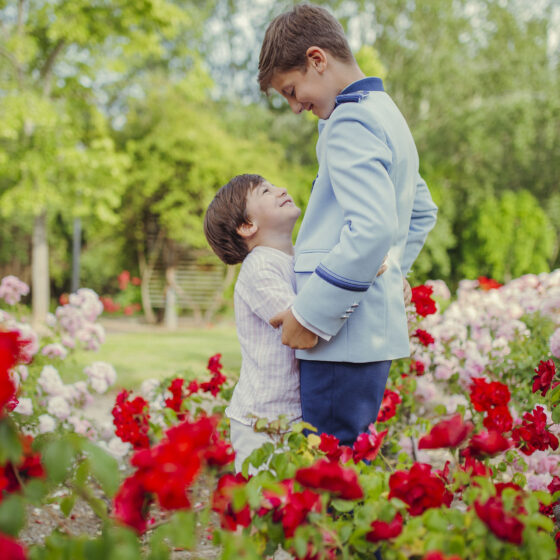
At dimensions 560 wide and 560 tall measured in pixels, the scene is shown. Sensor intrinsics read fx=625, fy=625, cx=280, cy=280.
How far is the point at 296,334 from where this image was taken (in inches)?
55.9

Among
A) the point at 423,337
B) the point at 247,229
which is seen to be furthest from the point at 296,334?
the point at 423,337

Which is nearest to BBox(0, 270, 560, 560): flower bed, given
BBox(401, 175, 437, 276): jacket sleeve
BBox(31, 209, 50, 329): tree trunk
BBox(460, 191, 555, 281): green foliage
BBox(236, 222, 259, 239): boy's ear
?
BBox(401, 175, 437, 276): jacket sleeve

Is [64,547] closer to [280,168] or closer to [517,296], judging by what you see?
[517,296]

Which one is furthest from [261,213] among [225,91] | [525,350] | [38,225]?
[225,91]

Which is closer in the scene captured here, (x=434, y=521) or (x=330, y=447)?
(x=434, y=521)

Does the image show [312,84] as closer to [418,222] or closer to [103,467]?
[418,222]

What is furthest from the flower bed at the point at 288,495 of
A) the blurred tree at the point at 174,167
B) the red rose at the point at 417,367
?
the blurred tree at the point at 174,167

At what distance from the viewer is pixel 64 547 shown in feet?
2.47

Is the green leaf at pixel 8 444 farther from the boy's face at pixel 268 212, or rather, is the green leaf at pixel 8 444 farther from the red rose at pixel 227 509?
the boy's face at pixel 268 212

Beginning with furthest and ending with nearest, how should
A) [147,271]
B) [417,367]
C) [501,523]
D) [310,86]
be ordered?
[147,271] < [417,367] < [310,86] < [501,523]

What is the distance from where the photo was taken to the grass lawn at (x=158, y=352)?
5.85m

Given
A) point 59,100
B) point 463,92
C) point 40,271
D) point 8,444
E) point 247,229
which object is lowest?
point 40,271

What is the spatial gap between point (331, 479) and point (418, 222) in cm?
118

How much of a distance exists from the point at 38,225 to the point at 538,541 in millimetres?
9804
